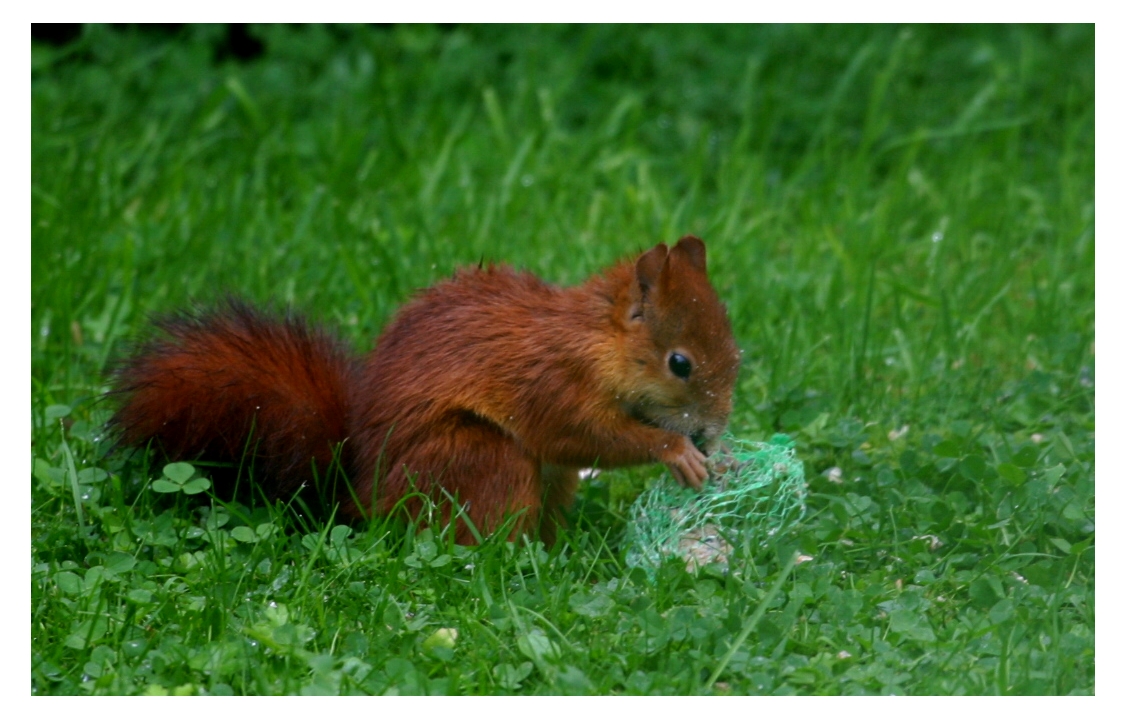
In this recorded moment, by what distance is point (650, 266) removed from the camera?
278cm

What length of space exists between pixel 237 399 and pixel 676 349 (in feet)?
2.95

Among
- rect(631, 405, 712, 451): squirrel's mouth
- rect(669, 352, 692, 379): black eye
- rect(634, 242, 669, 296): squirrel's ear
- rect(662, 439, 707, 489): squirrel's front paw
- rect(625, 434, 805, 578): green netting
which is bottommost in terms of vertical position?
rect(625, 434, 805, 578): green netting

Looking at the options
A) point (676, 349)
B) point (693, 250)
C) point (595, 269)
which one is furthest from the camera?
point (595, 269)

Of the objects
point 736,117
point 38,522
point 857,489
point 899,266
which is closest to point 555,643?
point 857,489

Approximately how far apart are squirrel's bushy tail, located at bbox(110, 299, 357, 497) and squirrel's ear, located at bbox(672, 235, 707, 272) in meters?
0.77

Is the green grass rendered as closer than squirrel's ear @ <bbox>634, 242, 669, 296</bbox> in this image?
Yes

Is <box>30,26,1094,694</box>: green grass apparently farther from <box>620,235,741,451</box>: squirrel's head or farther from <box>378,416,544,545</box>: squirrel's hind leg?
<box>620,235,741,451</box>: squirrel's head

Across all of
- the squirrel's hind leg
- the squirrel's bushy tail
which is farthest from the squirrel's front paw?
the squirrel's bushy tail

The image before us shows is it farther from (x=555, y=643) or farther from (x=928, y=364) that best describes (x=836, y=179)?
(x=555, y=643)

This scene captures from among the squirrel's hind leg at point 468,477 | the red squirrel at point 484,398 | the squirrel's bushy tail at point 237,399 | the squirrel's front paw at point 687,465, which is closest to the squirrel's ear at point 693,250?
the red squirrel at point 484,398

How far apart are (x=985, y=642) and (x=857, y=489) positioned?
688mm

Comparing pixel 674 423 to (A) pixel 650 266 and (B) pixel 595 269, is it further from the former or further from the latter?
(B) pixel 595 269

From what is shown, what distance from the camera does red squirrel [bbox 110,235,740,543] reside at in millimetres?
2787

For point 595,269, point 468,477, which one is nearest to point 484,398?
point 468,477
